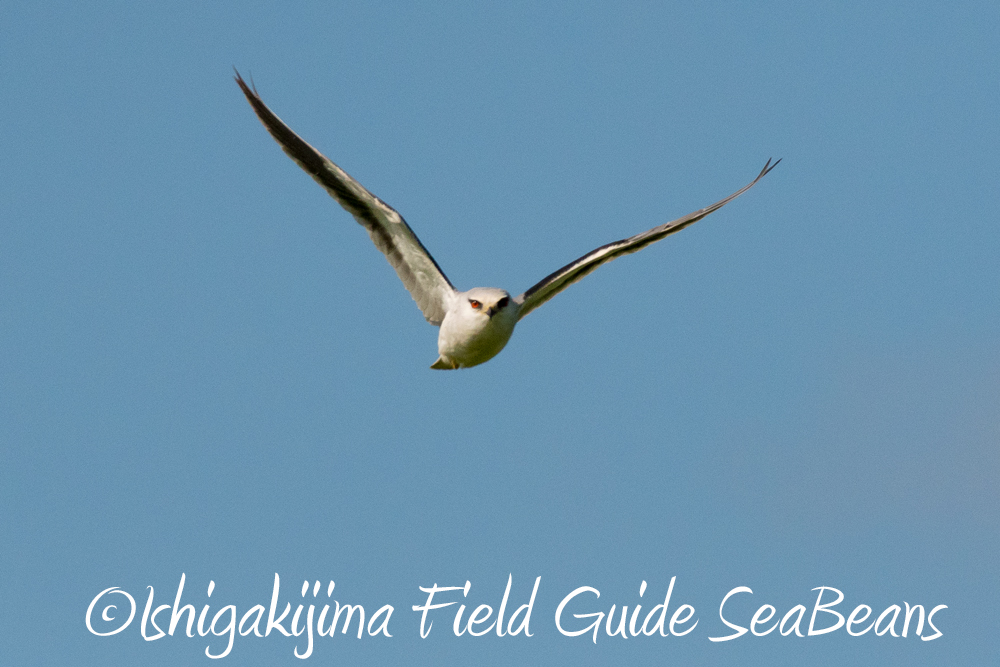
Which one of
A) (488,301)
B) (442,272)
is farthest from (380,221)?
(488,301)

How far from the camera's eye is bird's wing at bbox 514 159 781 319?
73.5 feet

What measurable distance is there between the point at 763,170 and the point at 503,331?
4.11 metres

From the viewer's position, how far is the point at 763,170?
2223cm

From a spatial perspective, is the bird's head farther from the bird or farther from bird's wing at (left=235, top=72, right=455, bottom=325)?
bird's wing at (left=235, top=72, right=455, bottom=325)

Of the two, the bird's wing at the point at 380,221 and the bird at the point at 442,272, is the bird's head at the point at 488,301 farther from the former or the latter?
the bird's wing at the point at 380,221

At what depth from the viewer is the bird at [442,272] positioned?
21594mm

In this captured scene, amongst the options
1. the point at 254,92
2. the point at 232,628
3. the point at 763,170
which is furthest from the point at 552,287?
the point at 232,628

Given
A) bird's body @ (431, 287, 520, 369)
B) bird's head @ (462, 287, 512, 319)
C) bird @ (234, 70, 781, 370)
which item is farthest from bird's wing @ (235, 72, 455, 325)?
bird's head @ (462, 287, 512, 319)

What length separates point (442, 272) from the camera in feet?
74.6

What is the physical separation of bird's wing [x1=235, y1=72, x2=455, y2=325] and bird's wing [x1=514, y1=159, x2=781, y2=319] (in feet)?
3.89

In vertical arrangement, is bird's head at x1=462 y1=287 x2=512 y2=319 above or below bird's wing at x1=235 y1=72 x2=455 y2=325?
below

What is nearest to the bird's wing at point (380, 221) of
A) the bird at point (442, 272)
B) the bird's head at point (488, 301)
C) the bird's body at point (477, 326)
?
the bird at point (442, 272)

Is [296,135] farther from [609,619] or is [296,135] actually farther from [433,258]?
[609,619]

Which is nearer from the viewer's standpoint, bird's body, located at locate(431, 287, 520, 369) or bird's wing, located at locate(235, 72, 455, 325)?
bird's body, located at locate(431, 287, 520, 369)
